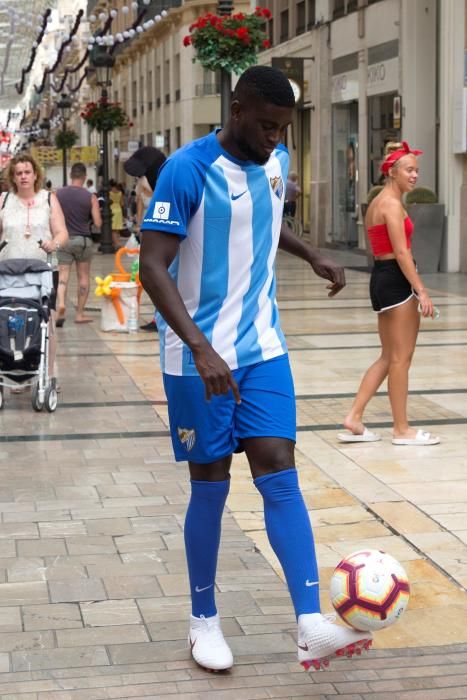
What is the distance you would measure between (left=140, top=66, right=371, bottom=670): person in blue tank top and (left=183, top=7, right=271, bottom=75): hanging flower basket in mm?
13154

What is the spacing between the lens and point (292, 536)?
404cm

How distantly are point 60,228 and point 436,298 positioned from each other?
28.4ft

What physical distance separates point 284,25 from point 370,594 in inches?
1345

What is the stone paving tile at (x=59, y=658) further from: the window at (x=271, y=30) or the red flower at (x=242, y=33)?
the window at (x=271, y=30)

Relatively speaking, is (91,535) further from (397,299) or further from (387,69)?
(387,69)

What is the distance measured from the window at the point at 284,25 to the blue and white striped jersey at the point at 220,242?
32.9 m

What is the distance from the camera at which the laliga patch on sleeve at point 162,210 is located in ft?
13.2

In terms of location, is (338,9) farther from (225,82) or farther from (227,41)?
(225,82)

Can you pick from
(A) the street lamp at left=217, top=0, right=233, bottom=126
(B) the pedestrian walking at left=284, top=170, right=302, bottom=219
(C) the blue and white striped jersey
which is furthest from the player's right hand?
(B) the pedestrian walking at left=284, top=170, right=302, bottom=219

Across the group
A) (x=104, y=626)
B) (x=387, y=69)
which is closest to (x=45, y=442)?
(x=104, y=626)

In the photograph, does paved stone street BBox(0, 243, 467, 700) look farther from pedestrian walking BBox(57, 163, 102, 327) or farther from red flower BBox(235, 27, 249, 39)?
red flower BBox(235, 27, 249, 39)

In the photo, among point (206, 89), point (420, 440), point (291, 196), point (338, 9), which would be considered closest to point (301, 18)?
point (338, 9)

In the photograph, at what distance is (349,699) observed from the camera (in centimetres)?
396

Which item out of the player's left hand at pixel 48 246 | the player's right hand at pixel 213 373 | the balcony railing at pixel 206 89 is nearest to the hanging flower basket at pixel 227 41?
the player's left hand at pixel 48 246
